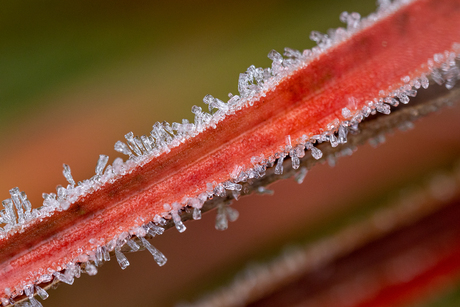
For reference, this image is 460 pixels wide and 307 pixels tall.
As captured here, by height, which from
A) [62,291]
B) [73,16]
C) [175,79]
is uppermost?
[73,16]

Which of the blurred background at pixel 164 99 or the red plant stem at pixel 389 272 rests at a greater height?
the blurred background at pixel 164 99

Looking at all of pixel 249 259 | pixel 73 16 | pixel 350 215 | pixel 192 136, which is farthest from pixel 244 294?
pixel 73 16

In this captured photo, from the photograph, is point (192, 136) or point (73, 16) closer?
point (192, 136)

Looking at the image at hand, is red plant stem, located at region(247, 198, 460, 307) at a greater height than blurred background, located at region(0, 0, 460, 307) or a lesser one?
lesser

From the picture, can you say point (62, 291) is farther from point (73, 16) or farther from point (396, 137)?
point (396, 137)

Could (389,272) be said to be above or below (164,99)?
below

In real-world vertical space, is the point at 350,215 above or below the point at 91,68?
below
